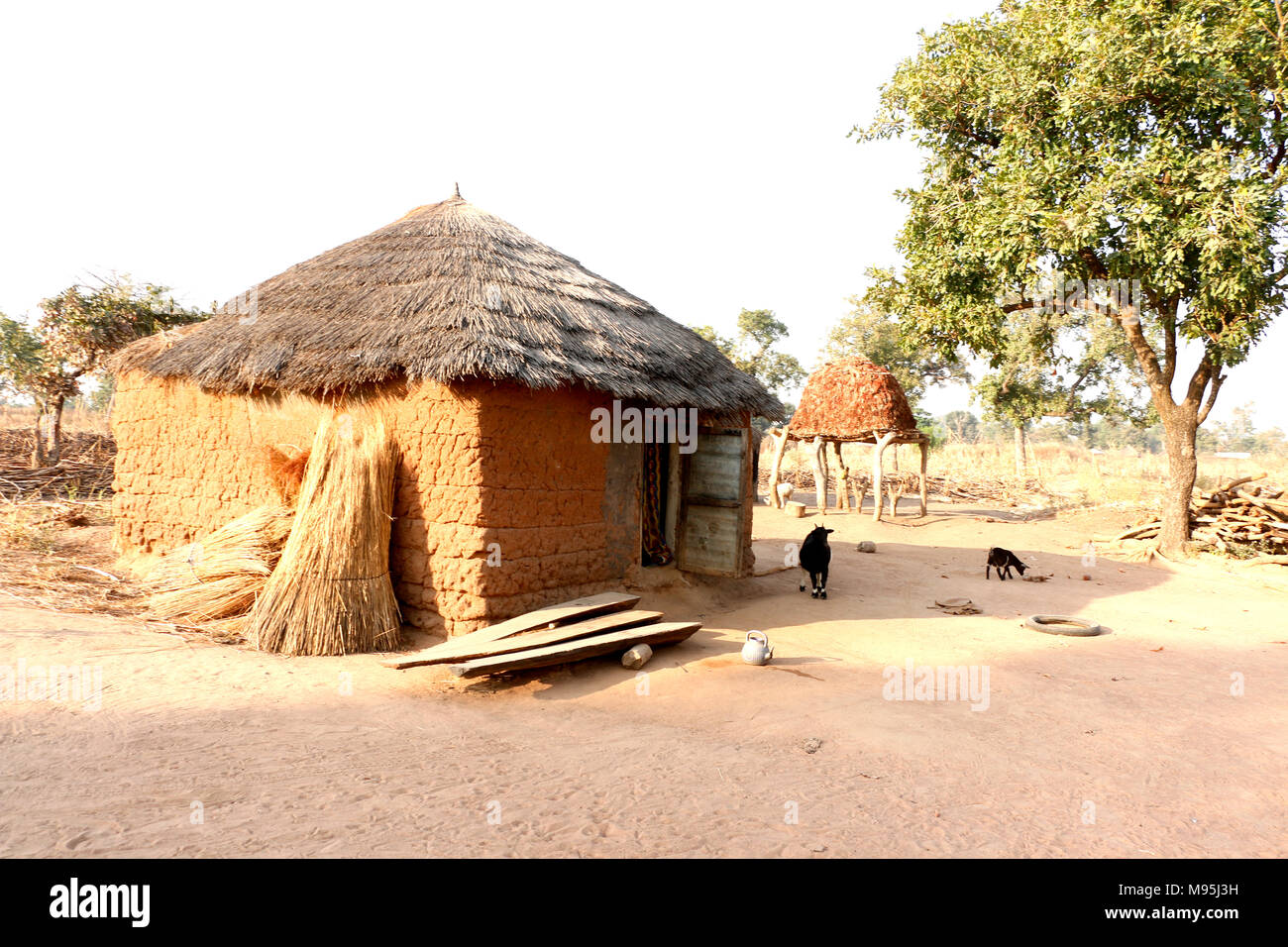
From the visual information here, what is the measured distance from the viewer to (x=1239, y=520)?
10977 millimetres

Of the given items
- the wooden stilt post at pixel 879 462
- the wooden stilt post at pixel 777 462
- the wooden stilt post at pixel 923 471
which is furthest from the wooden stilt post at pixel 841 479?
the wooden stilt post at pixel 879 462

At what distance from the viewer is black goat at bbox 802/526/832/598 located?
25.8ft

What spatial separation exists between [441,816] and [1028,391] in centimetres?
1976

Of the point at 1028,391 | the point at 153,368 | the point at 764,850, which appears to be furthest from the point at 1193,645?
the point at 1028,391

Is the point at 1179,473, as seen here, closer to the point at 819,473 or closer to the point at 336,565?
the point at 819,473

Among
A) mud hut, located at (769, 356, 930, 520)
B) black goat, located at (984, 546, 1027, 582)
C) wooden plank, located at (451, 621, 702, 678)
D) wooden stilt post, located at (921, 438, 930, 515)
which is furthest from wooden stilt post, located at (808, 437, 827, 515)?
wooden plank, located at (451, 621, 702, 678)

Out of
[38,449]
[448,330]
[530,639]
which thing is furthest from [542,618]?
[38,449]

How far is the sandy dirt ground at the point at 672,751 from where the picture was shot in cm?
279

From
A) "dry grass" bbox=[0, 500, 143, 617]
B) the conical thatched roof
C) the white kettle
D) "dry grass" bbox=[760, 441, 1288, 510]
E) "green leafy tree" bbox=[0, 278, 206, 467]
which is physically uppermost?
"green leafy tree" bbox=[0, 278, 206, 467]

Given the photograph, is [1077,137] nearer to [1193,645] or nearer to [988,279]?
[988,279]

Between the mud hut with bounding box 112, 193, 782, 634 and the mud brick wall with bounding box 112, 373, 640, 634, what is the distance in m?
0.02

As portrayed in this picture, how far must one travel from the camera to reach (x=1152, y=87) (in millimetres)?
8742

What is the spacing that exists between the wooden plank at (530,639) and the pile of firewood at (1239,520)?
1009cm

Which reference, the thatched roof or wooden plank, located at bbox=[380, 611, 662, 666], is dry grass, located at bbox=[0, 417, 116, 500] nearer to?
the thatched roof
